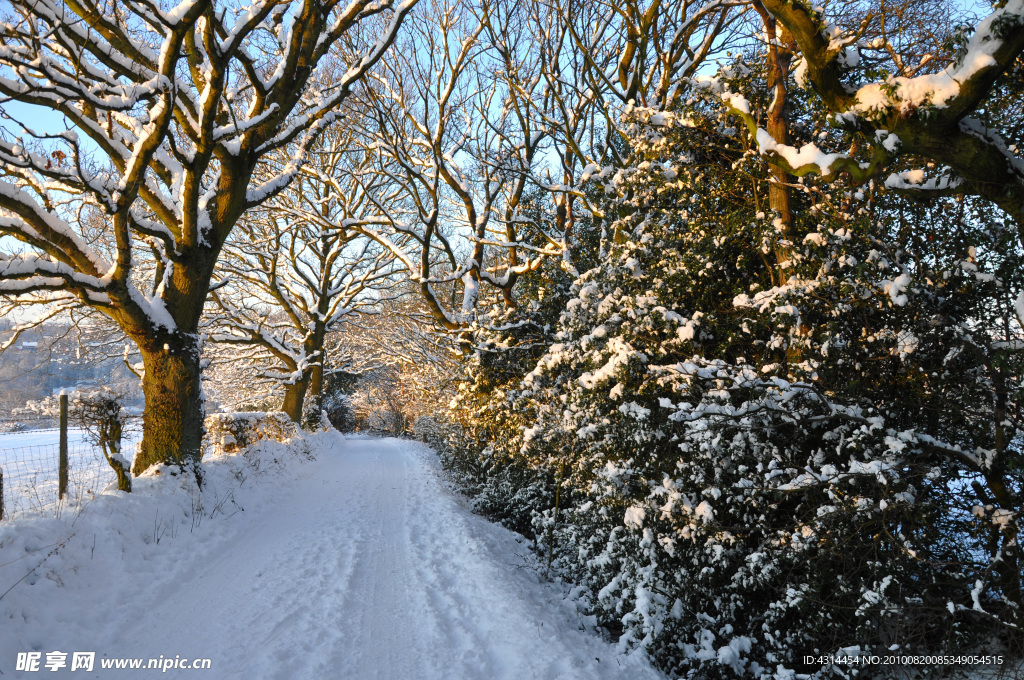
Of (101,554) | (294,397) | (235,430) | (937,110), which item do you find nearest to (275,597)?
(101,554)

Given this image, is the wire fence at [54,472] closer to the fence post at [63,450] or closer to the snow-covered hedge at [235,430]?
the fence post at [63,450]

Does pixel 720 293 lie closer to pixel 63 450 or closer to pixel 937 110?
pixel 937 110

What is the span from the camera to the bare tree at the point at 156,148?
5.64 m

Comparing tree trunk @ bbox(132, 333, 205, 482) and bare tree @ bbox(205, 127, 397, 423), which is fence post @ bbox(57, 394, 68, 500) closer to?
tree trunk @ bbox(132, 333, 205, 482)

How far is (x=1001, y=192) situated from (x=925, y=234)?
1.15 meters

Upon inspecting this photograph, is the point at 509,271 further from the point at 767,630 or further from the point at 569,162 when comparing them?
the point at 767,630

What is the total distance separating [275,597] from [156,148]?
5.83 m

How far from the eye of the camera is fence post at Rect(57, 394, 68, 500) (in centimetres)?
593

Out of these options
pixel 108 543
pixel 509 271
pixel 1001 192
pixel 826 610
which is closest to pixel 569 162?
pixel 509 271

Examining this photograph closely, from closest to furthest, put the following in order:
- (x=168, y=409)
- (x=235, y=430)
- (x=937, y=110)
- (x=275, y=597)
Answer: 1. (x=937, y=110)
2. (x=275, y=597)
3. (x=168, y=409)
4. (x=235, y=430)

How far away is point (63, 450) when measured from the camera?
6039 millimetres

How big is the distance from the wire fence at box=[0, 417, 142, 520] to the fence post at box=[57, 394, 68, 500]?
0.05 meters

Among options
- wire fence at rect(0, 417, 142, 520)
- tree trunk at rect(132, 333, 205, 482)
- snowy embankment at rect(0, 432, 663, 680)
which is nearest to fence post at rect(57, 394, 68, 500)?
wire fence at rect(0, 417, 142, 520)

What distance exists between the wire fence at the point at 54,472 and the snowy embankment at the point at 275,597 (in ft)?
2.17
